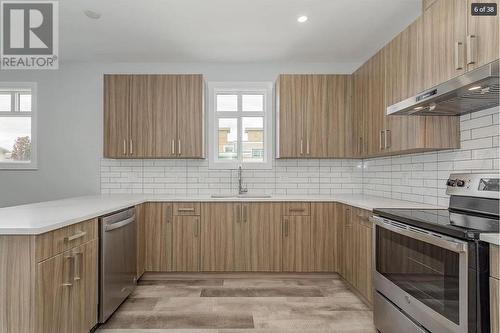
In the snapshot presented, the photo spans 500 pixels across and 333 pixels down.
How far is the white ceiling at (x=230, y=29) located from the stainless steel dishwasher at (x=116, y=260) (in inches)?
73.3

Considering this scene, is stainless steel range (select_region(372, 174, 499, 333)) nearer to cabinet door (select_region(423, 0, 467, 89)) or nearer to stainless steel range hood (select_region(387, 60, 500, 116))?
stainless steel range hood (select_region(387, 60, 500, 116))

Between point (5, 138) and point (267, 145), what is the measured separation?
3472 millimetres

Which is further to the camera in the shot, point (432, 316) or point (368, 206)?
point (368, 206)

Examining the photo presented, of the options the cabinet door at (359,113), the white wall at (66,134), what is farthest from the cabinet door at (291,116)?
the white wall at (66,134)

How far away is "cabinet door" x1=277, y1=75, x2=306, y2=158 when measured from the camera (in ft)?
12.9

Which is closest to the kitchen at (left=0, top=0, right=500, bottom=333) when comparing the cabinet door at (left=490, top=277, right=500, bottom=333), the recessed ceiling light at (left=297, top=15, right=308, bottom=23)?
the cabinet door at (left=490, top=277, right=500, bottom=333)

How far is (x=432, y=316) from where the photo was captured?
1.75 metres

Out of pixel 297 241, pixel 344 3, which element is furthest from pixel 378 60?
pixel 297 241

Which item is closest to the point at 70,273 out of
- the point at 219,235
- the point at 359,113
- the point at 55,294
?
the point at 55,294

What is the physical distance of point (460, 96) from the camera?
196 centimetres

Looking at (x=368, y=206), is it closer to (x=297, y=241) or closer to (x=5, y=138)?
(x=297, y=241)

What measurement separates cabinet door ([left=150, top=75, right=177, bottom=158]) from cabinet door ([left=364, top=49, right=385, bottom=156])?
2.21 metres

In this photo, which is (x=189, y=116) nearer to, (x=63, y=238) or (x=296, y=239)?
(x=296, y=239)

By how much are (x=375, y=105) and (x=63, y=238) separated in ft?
9.49
